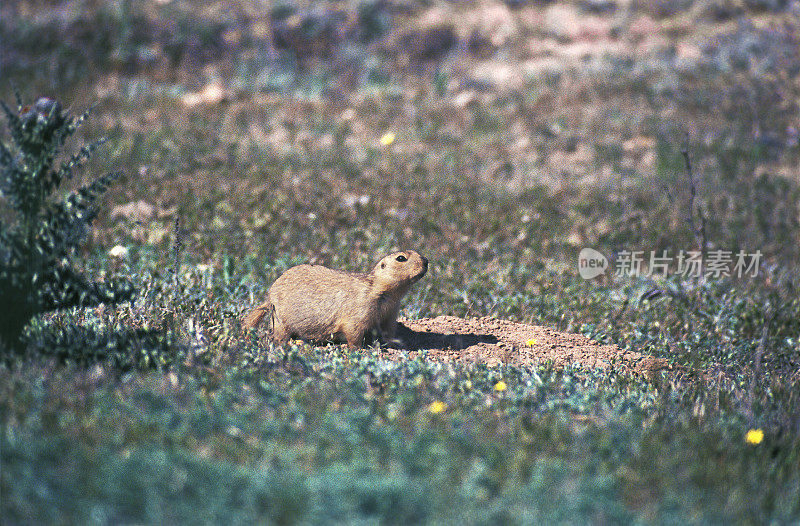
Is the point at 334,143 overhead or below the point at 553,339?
overhead

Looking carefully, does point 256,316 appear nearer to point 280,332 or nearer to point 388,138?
point 280,332

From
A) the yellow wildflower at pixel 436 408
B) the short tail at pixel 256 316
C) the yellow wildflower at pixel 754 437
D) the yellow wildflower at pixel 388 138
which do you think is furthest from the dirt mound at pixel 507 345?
the yellow wildflower at pixel 388 138

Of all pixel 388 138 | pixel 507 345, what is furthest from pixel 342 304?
pixel 388 138

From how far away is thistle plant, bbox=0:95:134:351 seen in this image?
3934 mm

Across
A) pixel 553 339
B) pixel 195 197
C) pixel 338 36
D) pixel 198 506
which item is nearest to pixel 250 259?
pixel 195 197

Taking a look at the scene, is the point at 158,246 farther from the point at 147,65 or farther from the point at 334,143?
the point at 147,65

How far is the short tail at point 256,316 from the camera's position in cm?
514

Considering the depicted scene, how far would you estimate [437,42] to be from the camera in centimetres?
1349

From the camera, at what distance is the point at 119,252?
655 centimetres

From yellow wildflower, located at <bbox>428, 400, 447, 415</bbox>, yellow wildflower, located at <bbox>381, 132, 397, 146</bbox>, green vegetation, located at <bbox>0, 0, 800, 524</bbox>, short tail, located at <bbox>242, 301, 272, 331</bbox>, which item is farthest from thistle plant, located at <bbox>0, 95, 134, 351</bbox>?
yellow wildflower, located at <bbox>381, 132, 397, 146</bbox>

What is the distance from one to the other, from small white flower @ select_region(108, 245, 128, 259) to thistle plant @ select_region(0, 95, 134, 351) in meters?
2.31

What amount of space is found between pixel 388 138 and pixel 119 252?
4.14 meters

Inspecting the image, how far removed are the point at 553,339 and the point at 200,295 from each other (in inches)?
94.9

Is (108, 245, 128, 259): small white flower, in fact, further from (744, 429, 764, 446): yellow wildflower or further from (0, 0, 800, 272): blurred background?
(744, 429, 764, 446): yellow wildflower
